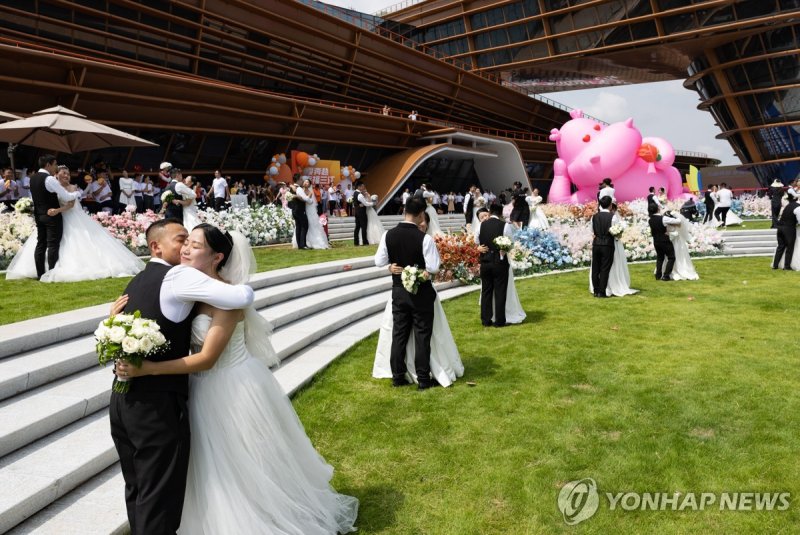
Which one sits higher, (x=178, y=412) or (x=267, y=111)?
(x=267, y=111)

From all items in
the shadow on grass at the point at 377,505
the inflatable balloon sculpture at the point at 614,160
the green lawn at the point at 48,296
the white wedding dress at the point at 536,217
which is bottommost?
the shadow on grass at the point at 377,505

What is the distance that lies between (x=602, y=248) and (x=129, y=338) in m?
10.3

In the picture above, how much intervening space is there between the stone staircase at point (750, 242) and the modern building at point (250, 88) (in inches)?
673

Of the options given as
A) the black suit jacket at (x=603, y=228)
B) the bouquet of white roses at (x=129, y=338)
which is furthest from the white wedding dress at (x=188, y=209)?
the bouquet of white roses at (x=129, y=338)

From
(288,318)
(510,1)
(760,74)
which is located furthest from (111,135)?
(760,74)

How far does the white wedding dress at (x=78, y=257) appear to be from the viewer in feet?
30.7

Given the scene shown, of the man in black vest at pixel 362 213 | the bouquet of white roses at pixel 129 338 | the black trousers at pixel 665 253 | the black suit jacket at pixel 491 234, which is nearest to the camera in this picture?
the bouquet of white roses at pixel 129 338

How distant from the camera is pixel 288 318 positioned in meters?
8.36

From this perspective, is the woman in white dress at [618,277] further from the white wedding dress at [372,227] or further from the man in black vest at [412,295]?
the white wedding dress at [372,227]

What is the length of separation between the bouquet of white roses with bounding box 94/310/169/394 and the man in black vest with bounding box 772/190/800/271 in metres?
15.8

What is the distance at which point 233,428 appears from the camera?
306 centimetres

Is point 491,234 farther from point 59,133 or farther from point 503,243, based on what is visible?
point 59,133

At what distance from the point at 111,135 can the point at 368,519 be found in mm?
13275

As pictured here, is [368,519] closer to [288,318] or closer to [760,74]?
[288,318]
